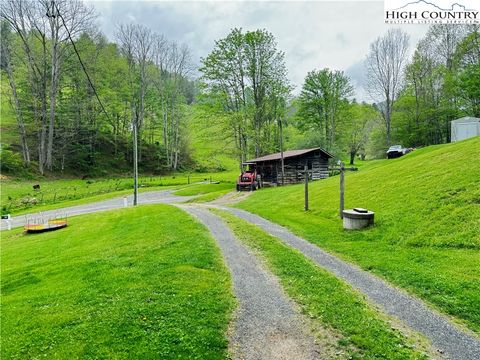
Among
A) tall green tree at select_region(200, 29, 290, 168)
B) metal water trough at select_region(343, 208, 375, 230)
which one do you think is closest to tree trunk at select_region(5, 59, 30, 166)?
tall green tree at select_region(200, 29, 290, 168)

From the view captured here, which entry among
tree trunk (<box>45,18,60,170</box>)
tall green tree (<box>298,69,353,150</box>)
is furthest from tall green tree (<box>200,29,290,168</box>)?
tree trunk (<box>45,18,60,170</box>)

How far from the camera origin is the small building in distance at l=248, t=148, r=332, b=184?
3512cm

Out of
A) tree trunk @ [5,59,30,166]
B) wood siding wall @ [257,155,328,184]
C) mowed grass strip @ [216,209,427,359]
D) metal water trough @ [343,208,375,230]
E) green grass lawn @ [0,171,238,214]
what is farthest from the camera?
tree trunk @ [5,59,30,166]

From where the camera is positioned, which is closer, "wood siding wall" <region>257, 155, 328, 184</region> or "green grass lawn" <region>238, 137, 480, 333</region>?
"green grass lawn" <region>238, 137, 480, 333</region>

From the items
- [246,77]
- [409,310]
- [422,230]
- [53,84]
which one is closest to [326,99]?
[246,77]

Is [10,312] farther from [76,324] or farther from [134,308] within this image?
[134,308]

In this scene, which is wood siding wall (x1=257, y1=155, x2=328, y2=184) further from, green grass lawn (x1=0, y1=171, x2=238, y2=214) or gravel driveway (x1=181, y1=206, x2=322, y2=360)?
gravel driveway (x1=181, y1=206, x2=322, y2=360)

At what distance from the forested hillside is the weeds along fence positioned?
5.77 meters

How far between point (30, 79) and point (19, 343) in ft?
147

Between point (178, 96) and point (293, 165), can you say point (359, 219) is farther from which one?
point (178, 96)

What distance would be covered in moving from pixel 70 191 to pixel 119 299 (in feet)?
102

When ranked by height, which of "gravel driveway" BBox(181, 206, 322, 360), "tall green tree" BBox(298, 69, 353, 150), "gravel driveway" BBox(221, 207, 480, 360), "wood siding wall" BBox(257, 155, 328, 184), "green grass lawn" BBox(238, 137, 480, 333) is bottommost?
"gravel driveway" BBox(181, 206, 322, 360)

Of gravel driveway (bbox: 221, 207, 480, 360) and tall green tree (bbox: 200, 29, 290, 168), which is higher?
tall green tree (bbox: 200, 29, 290, 168)

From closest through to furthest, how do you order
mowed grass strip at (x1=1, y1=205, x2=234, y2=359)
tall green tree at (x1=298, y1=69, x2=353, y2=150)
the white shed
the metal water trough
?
mowed grass strip at (x1=1, y1=205, x2=234, y2=359) → the metal water trough → the white shed → tall green tree at (x1=298, y1=69, x2=353, y2=150)
